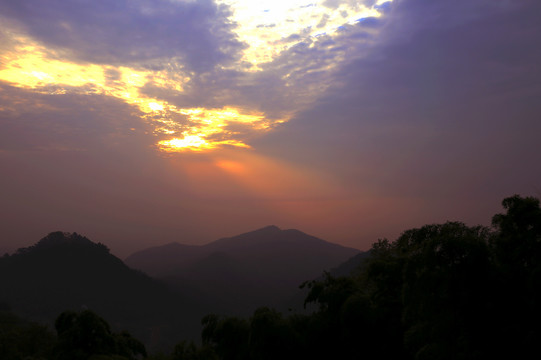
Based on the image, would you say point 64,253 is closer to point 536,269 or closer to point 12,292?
point 12,292

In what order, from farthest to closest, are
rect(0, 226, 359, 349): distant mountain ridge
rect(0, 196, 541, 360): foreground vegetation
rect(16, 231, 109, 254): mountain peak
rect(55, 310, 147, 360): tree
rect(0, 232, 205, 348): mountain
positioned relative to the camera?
rect(16, 231, 109, 254): mountain peak, rect(0, 226, 359, 349): distant mountain ridge, rect(0, 232, 205, 348): mountain, rect(55, 310, 147, 360): tree, rect(0, 196, 541, 360): foreground vegetation

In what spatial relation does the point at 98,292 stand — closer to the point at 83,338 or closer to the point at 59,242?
the point at 59,242

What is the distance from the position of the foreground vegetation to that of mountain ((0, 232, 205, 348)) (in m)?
115

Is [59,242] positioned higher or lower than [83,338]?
higher

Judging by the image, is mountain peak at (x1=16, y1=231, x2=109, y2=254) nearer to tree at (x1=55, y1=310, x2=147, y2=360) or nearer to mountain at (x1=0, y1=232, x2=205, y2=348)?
mountain at (x1=0, y1=232, x2=205, y2=348)

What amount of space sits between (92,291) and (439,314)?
16462cm

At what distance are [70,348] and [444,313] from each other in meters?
12.2

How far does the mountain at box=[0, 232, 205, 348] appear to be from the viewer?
447ft

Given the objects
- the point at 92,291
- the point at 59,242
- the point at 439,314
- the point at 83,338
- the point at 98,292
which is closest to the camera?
the point at 439,314

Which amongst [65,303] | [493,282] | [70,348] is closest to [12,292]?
[65,303]

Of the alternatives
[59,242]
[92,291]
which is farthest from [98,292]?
[59,242]

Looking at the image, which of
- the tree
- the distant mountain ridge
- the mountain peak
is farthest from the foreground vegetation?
the mountain peak

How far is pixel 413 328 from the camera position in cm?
1391

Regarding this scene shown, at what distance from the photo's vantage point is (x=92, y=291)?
515 ft
